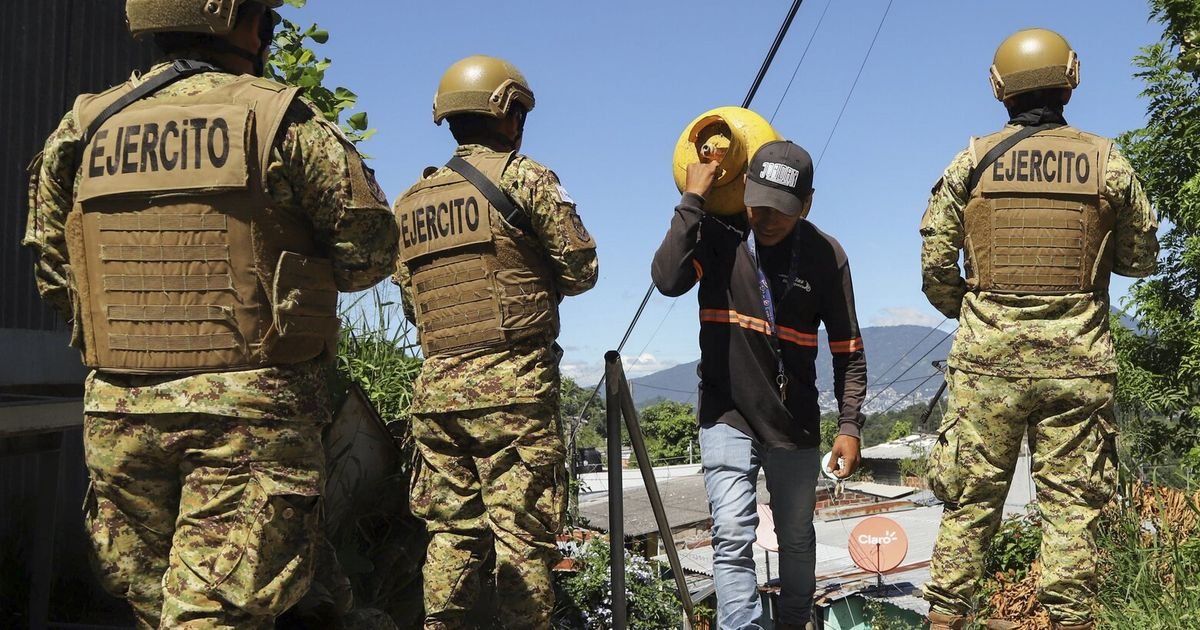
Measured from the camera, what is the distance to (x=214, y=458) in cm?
287

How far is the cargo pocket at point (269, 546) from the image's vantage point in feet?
9.35

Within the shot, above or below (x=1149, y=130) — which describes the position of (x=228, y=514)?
below

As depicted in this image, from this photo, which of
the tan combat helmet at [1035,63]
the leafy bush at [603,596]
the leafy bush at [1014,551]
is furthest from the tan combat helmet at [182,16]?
the leafy bush at [1014,551]

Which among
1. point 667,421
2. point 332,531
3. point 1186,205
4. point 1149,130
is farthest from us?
point 667,421

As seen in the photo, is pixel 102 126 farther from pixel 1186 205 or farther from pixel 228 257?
pixel 1186 205

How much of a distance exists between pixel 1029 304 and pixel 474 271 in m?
2.21

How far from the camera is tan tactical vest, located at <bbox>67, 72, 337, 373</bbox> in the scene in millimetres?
2844

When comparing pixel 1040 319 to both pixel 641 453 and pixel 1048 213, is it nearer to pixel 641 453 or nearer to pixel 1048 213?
pixel 1048 213

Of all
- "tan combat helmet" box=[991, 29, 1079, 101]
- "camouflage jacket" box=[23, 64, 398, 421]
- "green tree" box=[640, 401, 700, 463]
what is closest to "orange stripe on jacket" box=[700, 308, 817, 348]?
"tan combat helmet" box=[991, 29, 1079, 101]

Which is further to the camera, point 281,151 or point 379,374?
point 379,374

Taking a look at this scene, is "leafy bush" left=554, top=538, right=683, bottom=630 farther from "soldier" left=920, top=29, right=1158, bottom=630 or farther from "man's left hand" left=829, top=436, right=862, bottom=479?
"soldier" left=920, top=29, right=1158, bottom=630

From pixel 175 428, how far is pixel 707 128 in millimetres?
2277

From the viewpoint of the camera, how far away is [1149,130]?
41.8ft

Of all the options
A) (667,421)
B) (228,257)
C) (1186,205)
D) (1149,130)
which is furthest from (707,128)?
(667,421)
